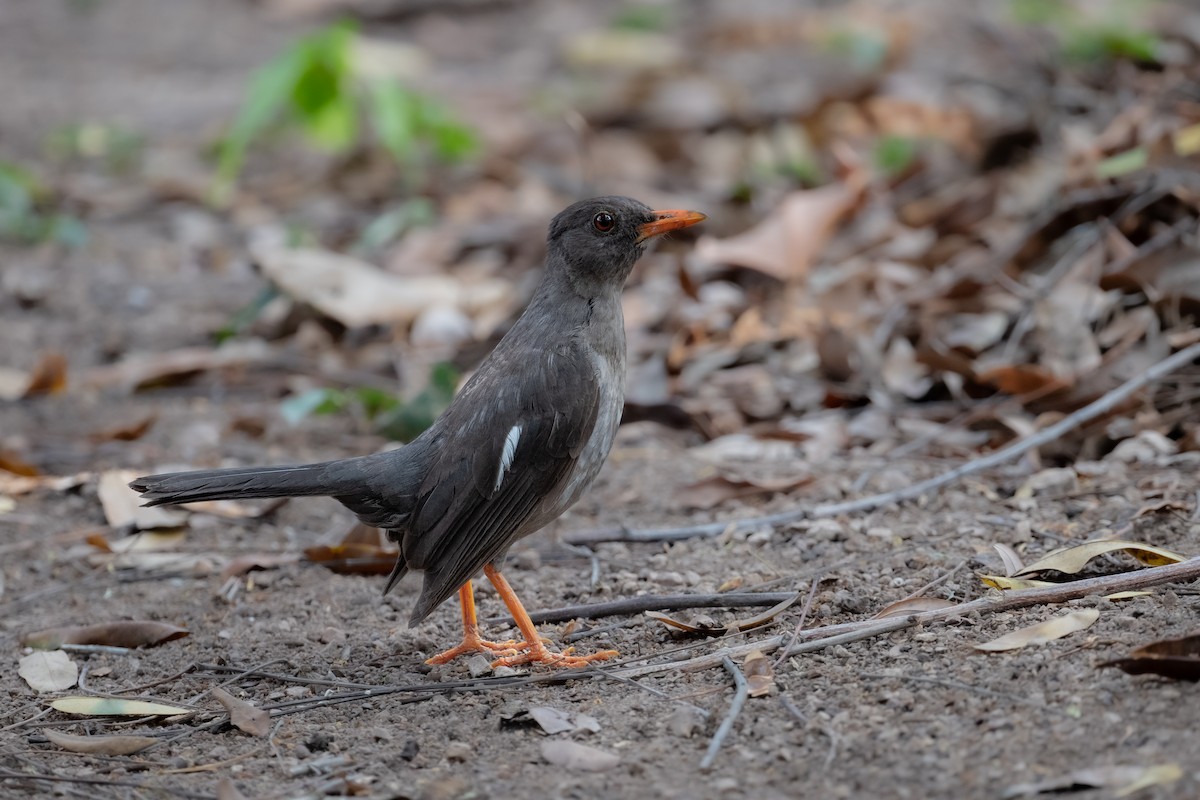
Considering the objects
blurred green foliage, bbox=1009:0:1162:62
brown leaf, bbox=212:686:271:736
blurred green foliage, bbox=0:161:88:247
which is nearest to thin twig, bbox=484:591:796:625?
brown leaf, bbox=212:686:271:736

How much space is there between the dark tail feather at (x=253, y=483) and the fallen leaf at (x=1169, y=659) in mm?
2554

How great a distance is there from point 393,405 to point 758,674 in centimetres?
330

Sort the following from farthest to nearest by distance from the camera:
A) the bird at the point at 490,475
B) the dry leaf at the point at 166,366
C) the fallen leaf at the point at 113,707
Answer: the dry leaf at the point at 166,366 < the bird at the point at 490,475 < the fallen leaf at the point at 113,707

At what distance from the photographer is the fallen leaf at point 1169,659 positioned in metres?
3.29

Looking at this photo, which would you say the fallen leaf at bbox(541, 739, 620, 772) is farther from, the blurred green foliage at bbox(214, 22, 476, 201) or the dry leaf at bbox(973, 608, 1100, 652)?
the blurred green foliage at bbox(214, 22, 476, 201)

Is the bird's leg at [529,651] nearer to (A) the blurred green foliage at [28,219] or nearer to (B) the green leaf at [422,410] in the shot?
Answer: (B) the green leaf at [422,410]

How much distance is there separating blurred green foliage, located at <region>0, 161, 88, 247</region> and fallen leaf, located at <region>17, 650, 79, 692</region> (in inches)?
240

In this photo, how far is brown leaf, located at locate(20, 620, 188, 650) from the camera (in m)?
4.65

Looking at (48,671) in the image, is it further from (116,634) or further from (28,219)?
(28,219)

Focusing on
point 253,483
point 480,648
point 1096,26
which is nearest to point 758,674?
point 480,648

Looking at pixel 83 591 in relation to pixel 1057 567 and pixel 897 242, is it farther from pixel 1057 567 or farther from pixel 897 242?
pixel 897 242

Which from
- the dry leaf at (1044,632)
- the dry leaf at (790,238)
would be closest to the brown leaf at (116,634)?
the dry leaf at (1044,632)

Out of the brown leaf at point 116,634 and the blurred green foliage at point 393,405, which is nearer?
the brown leaf at point 116,634

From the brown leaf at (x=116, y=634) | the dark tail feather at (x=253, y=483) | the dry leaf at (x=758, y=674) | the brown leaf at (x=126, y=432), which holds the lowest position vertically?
the brown leaf at (x=116, y=634)
